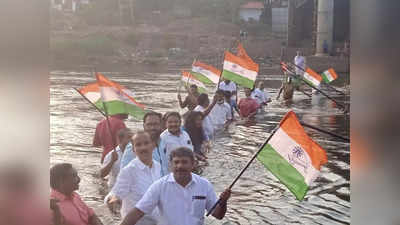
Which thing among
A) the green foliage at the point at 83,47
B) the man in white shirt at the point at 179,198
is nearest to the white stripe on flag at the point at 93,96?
the man in white shirt at the point at 179,198

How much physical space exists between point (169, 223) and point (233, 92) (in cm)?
1099

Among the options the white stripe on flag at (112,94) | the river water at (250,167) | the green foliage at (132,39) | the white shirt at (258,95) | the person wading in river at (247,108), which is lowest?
the river water at (250,167)

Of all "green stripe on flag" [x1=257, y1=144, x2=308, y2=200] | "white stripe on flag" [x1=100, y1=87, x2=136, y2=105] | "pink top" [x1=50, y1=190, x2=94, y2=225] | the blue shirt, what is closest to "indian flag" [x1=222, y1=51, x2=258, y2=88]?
"white stripe on flag" [x1=100, y1=87, x2=136, y2=105]

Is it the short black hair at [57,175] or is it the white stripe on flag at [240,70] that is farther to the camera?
the white stripe on flag at [240,70]

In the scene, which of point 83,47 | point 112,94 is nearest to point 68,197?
point 112,94

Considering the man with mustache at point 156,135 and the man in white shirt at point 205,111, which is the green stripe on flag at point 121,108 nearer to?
the man with mustache at point 156,135

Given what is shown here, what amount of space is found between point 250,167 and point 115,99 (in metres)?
3.93

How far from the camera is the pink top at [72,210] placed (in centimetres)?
430

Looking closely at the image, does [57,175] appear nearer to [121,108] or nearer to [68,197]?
[68,197]

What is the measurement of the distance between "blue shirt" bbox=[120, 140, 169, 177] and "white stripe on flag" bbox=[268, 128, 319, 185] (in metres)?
1.70

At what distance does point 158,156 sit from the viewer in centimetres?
639

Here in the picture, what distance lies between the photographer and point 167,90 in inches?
985
